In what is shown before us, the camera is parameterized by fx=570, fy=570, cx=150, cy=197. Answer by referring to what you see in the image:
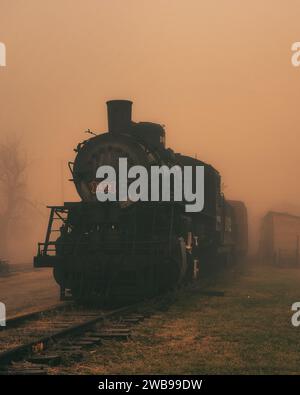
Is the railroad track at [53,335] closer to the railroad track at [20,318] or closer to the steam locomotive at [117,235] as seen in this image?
the railroad track at [20,318]

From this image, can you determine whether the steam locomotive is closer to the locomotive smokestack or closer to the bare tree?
the locomotive smokestack

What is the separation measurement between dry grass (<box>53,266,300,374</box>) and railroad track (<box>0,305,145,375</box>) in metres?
0.31

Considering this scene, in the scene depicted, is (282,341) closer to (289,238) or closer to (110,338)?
(110,338)

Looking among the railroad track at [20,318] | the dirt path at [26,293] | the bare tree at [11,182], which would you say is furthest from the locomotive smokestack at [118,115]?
the bare tree at [11,182]

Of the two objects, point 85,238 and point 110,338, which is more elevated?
point 85,238

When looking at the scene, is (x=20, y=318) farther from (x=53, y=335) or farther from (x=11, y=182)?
(x=11, y=182)

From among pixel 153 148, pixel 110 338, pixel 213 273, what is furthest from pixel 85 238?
pixel 213 273

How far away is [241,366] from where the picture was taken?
22.9 feet

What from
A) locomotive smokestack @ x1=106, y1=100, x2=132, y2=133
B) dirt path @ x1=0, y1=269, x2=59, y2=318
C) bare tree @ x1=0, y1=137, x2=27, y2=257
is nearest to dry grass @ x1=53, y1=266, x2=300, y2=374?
dirt path @ x1=0, y1=269, x2=59, y2=318

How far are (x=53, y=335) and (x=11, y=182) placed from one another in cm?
5028

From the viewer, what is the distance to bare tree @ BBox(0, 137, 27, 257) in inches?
2212

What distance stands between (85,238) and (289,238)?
81.8ft

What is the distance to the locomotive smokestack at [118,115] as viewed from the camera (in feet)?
49.5

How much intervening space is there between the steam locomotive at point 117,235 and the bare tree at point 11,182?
140 ft
